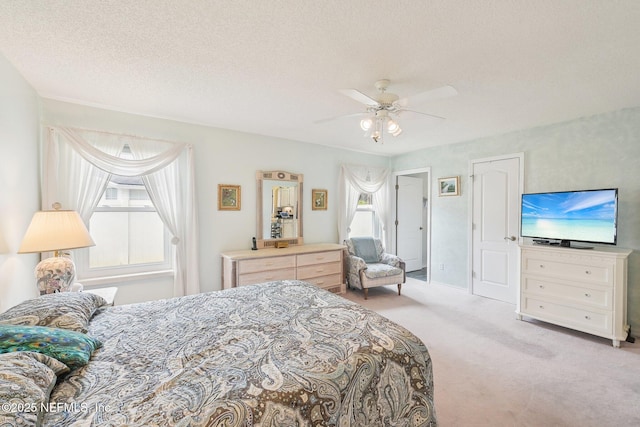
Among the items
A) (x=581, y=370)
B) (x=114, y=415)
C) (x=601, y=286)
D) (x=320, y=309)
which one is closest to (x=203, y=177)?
(x=320, y=309)

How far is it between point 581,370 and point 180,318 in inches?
126

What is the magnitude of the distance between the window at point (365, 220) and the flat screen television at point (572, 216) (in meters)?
2.48

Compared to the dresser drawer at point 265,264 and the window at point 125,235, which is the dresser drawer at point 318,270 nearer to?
the dresser drawer at point 265,264

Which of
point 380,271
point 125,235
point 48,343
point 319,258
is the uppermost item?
point 125,235

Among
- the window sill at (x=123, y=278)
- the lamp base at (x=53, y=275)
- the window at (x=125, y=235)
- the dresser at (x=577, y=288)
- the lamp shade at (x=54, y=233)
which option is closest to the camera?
the lamp shade at (x=54, y=233)

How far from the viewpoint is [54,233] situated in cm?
202

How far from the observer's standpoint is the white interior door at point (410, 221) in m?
5.67

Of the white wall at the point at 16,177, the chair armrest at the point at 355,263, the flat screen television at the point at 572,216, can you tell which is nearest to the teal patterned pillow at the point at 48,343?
the white wall at the point at 16,177

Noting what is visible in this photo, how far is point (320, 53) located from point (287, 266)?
2.66 m

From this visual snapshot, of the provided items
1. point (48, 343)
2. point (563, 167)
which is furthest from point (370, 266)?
point (48, 343)

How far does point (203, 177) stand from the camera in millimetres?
3621

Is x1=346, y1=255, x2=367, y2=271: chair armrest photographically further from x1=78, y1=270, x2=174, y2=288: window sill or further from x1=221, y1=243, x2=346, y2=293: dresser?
x1=78, y1=270, x2=174, y2=288: window sill

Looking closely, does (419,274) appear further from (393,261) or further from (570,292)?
(570,292)

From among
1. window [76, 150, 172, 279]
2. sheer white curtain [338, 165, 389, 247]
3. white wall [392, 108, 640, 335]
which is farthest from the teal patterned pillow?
white wall [392, 108, 640, 335]
